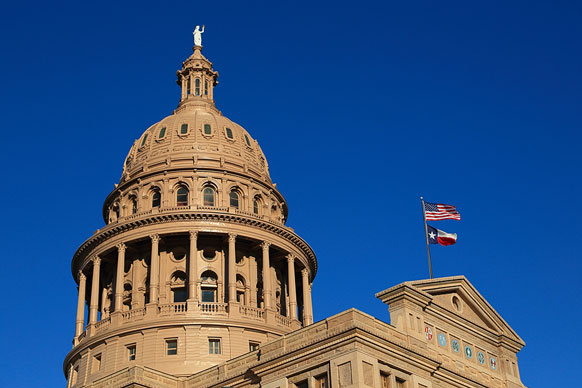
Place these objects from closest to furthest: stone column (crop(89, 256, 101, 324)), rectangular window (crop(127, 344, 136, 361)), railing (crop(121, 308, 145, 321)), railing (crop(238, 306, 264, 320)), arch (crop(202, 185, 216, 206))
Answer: rectangular window (crop(127, 344, 136, 361)) → railing (crop(121, 308, 145, 321)) → railing (crop(238, 306, 264, 320)) → stone column (crop(89, 256, 101, 324)) → arch (crop(202, 185, 216, 206))

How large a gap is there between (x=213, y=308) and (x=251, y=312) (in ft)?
10.2

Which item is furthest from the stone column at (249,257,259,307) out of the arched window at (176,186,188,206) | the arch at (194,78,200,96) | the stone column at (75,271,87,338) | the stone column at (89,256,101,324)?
the arch at (194,78,200,96)

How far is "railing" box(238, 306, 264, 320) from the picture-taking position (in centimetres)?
6956

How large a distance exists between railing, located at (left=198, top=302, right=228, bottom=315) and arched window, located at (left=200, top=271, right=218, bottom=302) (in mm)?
2497

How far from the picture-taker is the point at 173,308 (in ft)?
226

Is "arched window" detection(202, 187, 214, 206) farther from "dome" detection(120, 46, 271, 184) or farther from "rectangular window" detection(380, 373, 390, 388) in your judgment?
"rectangular window" detection(380, 373, 390, 388)

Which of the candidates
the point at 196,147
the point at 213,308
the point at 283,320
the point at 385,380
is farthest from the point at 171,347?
the point at 385,380

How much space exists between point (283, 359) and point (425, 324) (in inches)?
374

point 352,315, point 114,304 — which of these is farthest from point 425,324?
point 114,304

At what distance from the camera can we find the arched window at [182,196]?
75.6 metres

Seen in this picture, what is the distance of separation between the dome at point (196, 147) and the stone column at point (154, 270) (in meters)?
8.02

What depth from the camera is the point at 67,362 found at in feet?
239

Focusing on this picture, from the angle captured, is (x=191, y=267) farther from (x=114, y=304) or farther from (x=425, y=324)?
(x=425, y=324)

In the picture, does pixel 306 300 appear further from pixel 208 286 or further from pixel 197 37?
pixel 197 37
